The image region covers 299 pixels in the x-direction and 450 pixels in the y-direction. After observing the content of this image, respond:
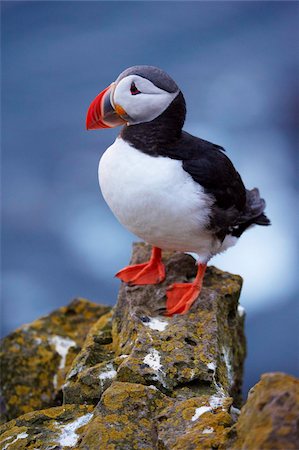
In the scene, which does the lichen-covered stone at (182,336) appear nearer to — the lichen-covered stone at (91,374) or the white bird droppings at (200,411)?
the lichen-covered stone at (91,374)

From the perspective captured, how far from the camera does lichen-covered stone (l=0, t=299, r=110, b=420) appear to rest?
169 inches

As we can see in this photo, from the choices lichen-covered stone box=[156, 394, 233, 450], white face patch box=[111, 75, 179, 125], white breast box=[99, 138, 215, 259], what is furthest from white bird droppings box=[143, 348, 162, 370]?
white face patch box=[111, 75, 179, 125]

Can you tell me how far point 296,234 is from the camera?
465 inches

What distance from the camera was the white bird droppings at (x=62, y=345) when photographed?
4.47 metres

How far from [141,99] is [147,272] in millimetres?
989

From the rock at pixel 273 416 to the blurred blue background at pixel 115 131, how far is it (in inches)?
262

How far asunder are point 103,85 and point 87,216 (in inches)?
155

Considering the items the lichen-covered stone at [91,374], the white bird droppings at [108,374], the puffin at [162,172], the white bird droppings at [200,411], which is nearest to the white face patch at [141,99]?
the puffin at [162,172]

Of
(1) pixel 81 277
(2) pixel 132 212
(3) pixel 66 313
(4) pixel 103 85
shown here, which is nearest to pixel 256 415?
(2) pixel 132 212

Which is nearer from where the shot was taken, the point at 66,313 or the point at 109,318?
the point at 109,318

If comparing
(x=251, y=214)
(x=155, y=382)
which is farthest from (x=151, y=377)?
(x=251, y=214)

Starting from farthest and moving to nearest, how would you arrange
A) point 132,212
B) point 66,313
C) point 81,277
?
point 81,277, point 66,313, point 132,212

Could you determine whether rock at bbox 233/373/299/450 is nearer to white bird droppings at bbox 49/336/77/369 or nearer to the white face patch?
the white face patch

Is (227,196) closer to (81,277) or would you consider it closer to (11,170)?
(81,277)
